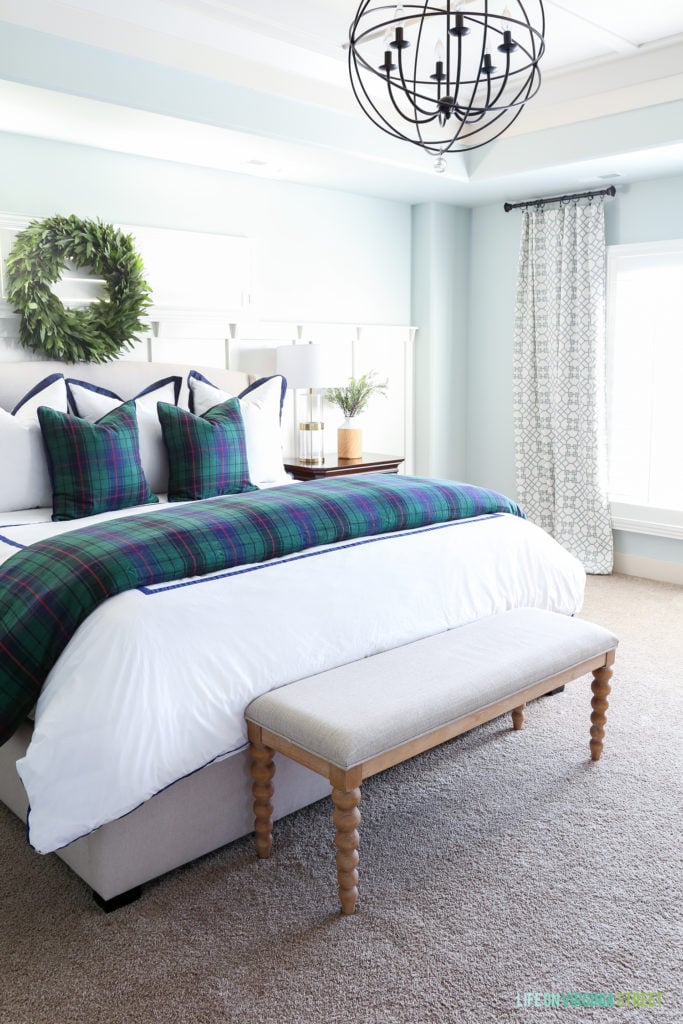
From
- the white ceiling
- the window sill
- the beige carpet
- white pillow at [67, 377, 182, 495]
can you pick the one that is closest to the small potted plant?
the white ceiling

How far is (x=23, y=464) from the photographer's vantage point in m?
3.41

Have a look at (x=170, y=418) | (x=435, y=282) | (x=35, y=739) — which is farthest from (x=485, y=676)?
(x=435, y=282)

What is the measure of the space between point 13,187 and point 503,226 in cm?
311

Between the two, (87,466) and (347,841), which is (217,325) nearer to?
(87,466)

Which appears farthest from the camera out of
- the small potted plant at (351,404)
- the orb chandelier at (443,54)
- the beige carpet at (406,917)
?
the small potted plant at (351,404)

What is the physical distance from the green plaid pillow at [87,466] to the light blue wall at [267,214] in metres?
1.23

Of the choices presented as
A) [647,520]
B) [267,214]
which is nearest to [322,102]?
[267,214]

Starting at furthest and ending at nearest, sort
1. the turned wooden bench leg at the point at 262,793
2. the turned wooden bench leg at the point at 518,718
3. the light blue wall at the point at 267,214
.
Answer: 1. the light blue wall at the point at 267,214
2. the turned wooden bench leg at the point at 518,718
3. the turned wooden bench leg at the point at 262,793

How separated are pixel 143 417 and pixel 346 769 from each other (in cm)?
227

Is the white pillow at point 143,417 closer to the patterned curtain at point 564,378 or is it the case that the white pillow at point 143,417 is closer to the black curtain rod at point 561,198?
the patterned curtain at point 564,378

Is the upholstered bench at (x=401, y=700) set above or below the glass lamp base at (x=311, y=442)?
below

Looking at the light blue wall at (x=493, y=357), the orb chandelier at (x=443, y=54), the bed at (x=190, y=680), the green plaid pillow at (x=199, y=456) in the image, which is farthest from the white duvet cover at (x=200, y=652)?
the light blue wall at (x=493, y=357)

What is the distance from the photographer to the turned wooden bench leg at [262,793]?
2.21 metres

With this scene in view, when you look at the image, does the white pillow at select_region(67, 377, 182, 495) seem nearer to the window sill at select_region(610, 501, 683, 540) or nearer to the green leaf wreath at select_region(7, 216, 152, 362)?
the green leaf wreath at select_region(7, 216, 152, 362)
